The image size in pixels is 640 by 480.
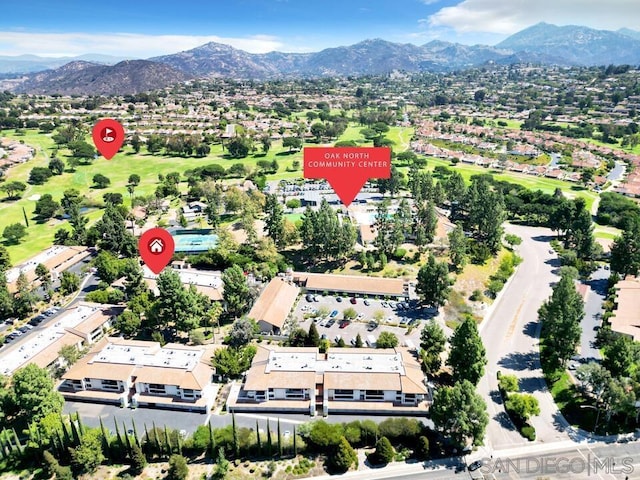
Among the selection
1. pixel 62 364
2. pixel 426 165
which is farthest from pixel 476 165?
pixel 62 364

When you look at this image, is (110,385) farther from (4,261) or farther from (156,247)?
(4,261)

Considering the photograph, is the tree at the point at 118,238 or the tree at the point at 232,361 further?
the tree at the point at 118,238

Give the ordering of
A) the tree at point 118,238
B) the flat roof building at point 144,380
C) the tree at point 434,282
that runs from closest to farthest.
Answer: the flat roof building at point 144,380 → the tree at point 434,282 → the tree at point 118,238

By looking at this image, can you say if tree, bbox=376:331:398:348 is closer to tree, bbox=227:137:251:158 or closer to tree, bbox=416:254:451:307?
tree, bbox=416:254:451:307

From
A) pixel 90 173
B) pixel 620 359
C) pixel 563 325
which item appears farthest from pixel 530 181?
pixel 90 173

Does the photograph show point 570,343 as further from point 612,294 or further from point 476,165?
point 476,165

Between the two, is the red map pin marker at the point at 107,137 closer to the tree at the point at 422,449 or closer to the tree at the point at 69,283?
the tree at the point at 69,283

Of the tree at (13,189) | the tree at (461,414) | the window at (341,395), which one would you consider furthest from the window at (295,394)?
the tree at (13,189)
